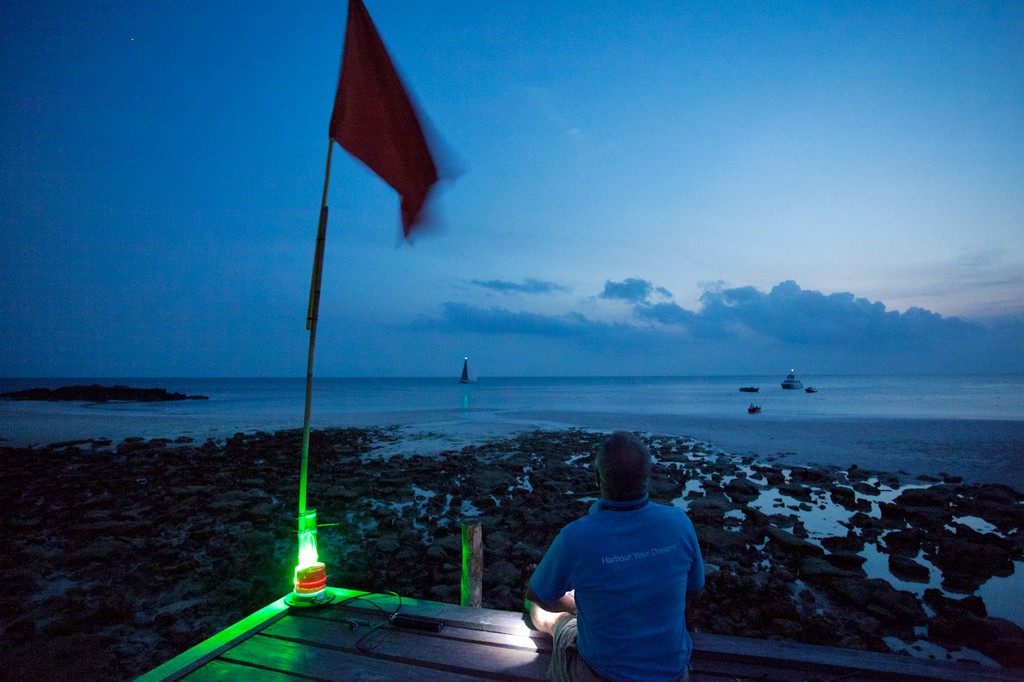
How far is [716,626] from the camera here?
6027mm

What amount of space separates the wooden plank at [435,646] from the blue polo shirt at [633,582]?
3.95ft

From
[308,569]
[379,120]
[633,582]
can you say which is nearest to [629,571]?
[633,582]

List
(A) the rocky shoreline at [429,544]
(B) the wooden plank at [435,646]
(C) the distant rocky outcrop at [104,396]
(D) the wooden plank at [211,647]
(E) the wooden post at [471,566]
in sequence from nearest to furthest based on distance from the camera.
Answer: (D) the wooden plank at [211,647] < (B) the wooden plank at [435,646] < (E) the wooden post at [471,566] < (A) the rocky shoreline at [429,544] < (C) the distant rocky outcrop at [104,396]

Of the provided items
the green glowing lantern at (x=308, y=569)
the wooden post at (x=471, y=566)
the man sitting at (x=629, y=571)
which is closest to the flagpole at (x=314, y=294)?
the green glowing lantern at (x=308, y=569)

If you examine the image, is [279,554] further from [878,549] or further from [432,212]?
[878,549]

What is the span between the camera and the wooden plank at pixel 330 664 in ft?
11.2

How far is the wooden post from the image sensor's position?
5.39 m

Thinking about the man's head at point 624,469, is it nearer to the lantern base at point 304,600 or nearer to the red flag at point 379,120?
the lantern base at point 304,600

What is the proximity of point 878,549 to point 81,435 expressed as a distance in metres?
33.7

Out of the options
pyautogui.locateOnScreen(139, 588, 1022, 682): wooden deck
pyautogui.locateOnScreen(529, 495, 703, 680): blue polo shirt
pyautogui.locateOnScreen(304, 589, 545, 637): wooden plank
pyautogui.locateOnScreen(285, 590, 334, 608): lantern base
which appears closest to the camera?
pyautogui.locateOnScreen(529, 495, 703, 680): blue polo shirt

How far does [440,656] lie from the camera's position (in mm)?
3652

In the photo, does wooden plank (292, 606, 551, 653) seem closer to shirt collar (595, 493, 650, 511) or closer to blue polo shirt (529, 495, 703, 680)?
blue polo shirt (529, 495, 703, 680)

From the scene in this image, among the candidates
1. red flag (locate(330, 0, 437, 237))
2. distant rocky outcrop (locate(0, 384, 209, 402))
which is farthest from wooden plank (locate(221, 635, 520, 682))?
distant rocky outcrop (locate(0, 384, 209, 402))

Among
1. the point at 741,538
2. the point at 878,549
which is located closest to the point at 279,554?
the point at 741,538
